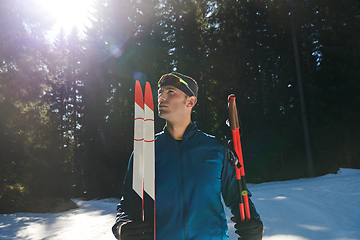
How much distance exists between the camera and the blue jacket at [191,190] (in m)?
1.74

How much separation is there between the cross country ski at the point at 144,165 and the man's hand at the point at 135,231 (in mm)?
66

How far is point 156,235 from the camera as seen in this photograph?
5.77 ft

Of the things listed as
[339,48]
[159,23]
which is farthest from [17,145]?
[339,48]

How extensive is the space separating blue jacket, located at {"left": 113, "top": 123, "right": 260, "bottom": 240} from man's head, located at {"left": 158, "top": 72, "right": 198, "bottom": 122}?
21 cm

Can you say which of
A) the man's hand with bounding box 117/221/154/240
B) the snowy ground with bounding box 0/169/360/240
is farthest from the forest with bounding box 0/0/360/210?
the man's hand with bounding box 117/221/154/240

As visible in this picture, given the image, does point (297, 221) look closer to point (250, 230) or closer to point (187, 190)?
point (250, 230)

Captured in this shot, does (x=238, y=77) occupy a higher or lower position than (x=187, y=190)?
higher

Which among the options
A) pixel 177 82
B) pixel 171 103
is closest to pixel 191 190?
pixel 171 103

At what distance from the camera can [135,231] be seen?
1.54 meters

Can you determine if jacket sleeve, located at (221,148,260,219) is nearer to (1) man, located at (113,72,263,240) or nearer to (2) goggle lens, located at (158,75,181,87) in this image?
(1) man, located at (113,72,263,240)

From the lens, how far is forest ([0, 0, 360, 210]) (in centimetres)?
1967

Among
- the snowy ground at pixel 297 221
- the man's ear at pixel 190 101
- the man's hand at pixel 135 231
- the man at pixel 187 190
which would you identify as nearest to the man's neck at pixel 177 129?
the man at pixel 187 190

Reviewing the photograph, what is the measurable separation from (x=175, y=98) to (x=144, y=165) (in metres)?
0.63

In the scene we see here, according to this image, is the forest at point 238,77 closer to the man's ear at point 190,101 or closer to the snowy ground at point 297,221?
the snowy ground at point 297,221
